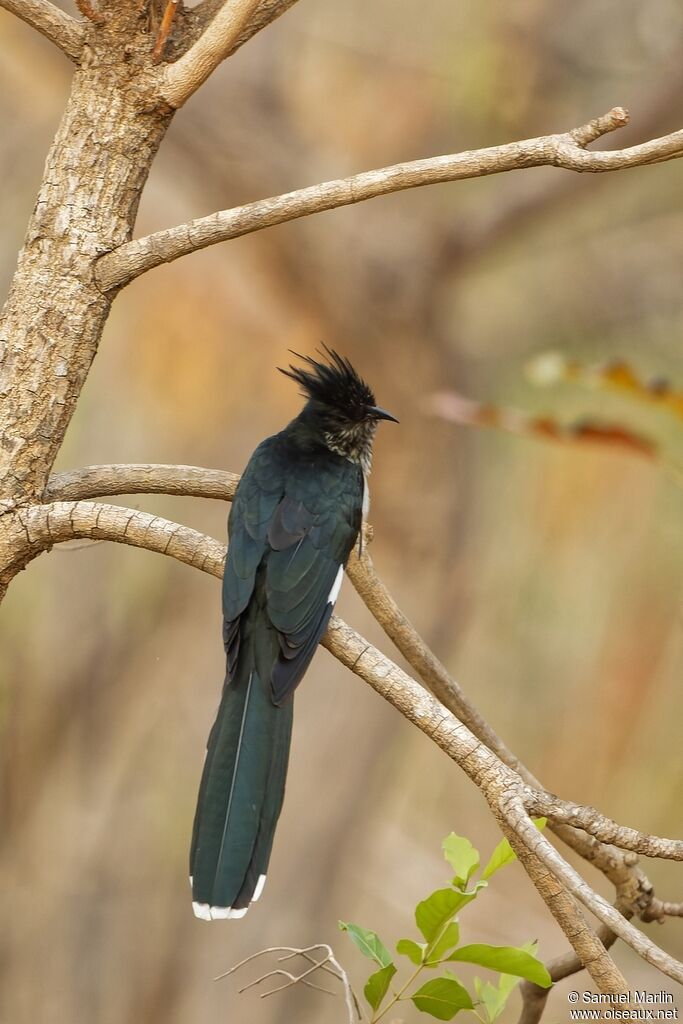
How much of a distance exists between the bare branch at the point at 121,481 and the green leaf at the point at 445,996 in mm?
1075

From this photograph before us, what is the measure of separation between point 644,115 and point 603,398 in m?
1.89

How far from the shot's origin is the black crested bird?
89.3 inches

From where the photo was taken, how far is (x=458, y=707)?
2379mm

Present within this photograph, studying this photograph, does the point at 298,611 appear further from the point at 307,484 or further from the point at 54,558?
the point at 54,558

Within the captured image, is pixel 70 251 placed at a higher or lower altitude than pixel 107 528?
higher

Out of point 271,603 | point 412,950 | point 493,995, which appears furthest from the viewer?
point 271,603

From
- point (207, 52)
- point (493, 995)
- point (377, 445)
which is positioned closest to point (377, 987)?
point (493, 995)

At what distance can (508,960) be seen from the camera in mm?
1758

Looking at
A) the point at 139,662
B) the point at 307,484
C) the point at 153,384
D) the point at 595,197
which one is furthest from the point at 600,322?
the point at 307,484

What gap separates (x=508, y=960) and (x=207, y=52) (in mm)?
1657

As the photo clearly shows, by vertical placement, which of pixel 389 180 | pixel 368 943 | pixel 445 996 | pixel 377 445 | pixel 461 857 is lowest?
pixel 445 996

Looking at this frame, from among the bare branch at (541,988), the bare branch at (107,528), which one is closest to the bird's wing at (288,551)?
the bare branch at (107,528)

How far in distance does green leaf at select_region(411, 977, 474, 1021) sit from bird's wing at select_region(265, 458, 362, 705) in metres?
0.79

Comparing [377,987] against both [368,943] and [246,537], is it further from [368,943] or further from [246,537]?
[246,537]
